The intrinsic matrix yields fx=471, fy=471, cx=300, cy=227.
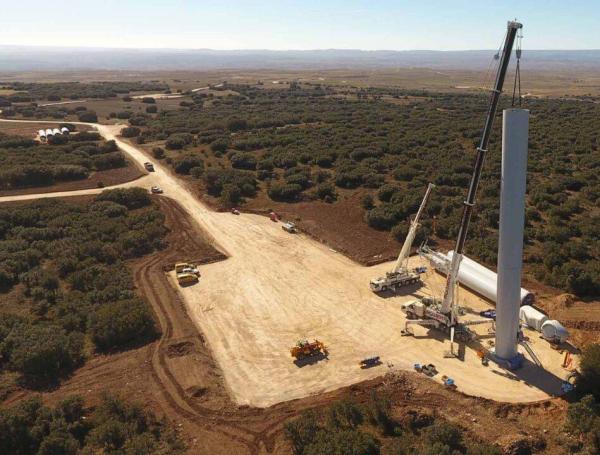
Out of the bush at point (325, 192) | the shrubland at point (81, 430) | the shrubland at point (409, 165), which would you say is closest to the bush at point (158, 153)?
the shrubland at point (409, 165)

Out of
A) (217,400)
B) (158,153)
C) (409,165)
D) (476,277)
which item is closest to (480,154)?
(476,277)

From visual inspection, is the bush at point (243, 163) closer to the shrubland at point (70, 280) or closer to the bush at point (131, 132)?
the shrubland at point (70, 280)

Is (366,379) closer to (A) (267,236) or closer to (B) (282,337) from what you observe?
(B) (282,337)

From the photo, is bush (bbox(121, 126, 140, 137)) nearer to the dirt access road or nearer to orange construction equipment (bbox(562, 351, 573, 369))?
the dirt access road

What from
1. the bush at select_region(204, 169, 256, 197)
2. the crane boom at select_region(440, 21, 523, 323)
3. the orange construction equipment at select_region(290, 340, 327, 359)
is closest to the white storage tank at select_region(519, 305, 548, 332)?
the crane boom at select_region(440, 21, 523, 323)

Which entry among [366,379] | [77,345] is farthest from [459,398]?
[77,345]
